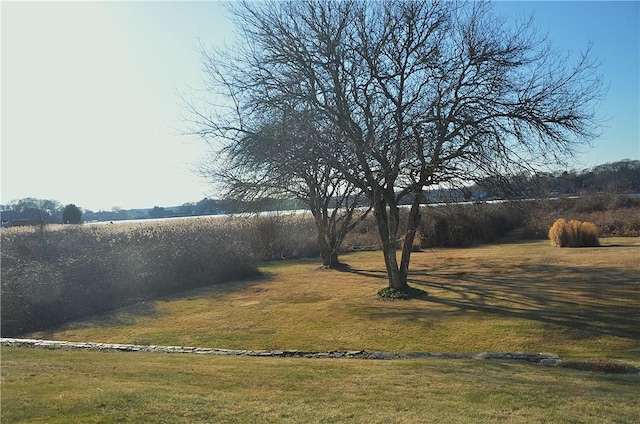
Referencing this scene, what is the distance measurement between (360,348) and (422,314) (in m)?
3.29

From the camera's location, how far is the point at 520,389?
5871mm

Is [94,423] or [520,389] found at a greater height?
[94,423]

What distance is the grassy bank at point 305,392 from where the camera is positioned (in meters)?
4.58

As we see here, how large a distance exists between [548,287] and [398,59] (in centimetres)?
864

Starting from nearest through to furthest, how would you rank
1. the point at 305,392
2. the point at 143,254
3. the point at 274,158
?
1. the point at 305,392
2. the point at 274,158
3. the point at 143,254

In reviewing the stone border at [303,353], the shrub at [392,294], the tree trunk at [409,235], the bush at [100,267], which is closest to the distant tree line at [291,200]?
the tree trunk at [409,235]

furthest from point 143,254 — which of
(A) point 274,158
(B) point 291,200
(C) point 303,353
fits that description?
(C) point 303,353

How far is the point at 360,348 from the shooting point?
1016 centimetres

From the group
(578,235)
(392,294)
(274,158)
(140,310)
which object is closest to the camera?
(274,158)

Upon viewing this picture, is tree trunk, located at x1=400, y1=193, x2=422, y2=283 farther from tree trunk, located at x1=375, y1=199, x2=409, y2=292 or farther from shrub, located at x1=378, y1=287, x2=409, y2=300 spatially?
shrub, located at x1=378, y1=287, x2=409, y2=300

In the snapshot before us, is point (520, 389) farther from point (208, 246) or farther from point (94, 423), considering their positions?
point (208, 246)

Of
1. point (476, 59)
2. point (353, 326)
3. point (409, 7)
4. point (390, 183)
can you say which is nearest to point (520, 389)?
point (353, 326)

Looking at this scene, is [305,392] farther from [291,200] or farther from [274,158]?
[291,200]

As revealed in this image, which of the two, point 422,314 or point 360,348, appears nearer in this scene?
point 360,348
